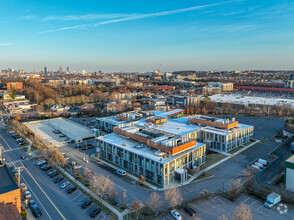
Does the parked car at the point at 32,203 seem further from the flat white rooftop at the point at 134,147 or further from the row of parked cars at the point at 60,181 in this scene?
the flat white rooftop at the point at 134,147

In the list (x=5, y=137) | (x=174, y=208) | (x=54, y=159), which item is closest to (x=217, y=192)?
(x=174, y=208)

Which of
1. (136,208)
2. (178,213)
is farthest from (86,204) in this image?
(178,213)

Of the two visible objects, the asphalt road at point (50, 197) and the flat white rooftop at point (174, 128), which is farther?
the flat white rooftop at point (174, 128)

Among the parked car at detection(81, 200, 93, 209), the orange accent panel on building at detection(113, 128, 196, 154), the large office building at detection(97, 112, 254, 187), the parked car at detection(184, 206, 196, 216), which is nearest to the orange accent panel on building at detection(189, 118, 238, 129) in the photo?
the large office building at detection(97, 112, 254, 187)

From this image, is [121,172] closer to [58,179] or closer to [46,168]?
[58,179]

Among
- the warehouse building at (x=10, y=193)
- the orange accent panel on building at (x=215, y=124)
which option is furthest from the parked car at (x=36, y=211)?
the orange accent panel on building at (x=215, y=124)

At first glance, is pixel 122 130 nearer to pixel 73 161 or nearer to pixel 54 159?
pixel 73 161

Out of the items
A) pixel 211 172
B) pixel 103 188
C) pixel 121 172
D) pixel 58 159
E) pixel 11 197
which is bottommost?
pixel 211 172

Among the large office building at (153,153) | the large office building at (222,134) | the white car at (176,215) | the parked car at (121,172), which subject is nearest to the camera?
the white car at (176,215)
